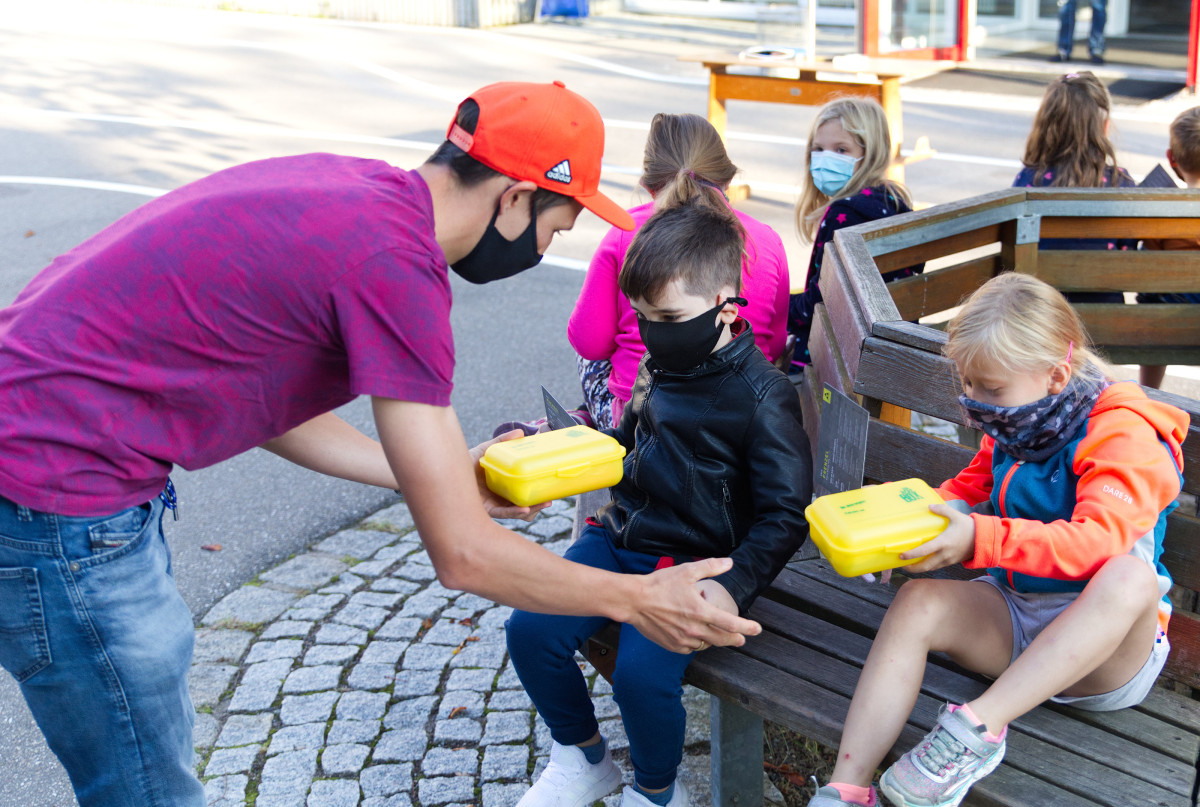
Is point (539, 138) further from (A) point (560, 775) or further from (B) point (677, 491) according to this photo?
(A) point (560, 775)

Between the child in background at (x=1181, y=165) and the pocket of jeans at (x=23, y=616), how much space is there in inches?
168

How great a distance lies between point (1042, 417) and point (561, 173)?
107 cm

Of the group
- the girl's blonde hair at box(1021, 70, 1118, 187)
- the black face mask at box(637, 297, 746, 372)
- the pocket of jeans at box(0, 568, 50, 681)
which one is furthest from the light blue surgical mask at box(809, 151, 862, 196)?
the pocket of jeans at box(0, 568, 50, 681)

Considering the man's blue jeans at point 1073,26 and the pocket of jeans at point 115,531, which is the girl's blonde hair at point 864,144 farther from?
the man's blue jeans at point 1073,26

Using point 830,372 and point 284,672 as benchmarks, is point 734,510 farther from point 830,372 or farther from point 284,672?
point 284,672

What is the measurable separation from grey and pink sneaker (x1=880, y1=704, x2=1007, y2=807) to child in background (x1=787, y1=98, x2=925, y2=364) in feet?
6.71

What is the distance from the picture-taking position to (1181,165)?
15.8 feet

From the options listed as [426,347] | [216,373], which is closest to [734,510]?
[426,347]

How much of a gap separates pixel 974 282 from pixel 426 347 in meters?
2.97

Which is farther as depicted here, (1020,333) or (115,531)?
(1020,333)

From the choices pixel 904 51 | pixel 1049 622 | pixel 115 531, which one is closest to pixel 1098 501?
pixel 1049 622

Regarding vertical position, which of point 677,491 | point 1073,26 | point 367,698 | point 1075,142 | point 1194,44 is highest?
point 1073,26

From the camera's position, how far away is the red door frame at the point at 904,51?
47.6 feet

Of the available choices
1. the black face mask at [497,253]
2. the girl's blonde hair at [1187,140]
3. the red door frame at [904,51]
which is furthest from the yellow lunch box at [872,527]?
the red door frame at [904,51]
